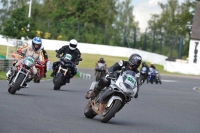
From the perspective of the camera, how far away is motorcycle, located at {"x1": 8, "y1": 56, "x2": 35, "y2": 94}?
18302mm

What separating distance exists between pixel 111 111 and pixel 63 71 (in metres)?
11.1

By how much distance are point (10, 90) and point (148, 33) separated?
63669mm

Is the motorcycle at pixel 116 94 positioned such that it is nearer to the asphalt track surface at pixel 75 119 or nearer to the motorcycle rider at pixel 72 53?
the asphalt track surface at pixel 75 119

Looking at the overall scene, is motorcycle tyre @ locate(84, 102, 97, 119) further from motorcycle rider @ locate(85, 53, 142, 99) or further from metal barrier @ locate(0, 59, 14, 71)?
metal barrier @ locate(0, 59, 14, 71)

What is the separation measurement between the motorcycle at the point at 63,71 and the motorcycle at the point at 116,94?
1023 centimetres

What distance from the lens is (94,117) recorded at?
14273 mm

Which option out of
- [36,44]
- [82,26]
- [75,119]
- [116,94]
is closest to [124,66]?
[116,94]

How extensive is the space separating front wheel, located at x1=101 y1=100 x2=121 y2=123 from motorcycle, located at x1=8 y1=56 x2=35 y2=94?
18.8 ft

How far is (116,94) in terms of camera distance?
42.5ft

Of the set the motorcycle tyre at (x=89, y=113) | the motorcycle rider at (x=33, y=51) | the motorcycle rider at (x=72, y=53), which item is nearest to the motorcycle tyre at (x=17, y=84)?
the motorcycle rider at (x=33, y=51)

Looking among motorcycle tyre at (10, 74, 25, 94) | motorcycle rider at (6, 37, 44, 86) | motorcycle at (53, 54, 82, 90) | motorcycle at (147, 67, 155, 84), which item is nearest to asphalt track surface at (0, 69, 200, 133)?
motorcycle tyre at (10, 74, 25, 94)

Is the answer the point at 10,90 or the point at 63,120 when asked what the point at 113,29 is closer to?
the point at 10,90

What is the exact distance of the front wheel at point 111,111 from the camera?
1279 cm

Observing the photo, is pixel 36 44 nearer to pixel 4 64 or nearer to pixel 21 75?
pixel 21 75
